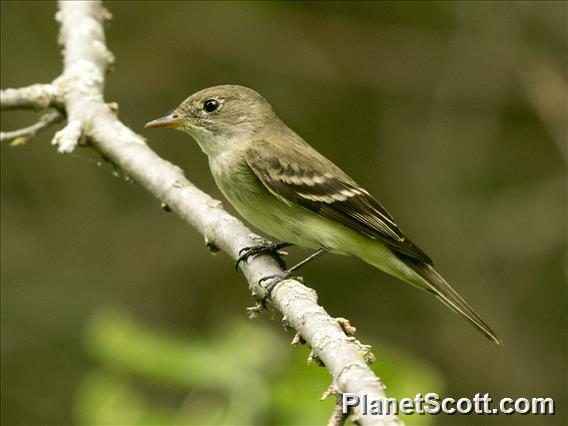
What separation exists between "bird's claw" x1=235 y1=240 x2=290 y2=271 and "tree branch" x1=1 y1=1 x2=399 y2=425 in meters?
0.03

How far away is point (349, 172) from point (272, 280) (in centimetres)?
501

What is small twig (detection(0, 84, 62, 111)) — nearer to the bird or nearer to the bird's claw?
the bird

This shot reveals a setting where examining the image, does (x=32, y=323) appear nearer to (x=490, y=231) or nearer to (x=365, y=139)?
(x=365, y=139)

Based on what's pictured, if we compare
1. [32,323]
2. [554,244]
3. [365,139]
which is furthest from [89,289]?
[554,244]

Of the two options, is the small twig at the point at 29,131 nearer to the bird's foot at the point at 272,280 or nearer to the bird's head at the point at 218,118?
the bird's head at the point at 218,118

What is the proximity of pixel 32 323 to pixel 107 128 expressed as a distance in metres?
4.20

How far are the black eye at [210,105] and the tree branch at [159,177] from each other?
0.60 metres

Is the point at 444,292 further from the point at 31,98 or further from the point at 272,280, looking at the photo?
the point at 31,98

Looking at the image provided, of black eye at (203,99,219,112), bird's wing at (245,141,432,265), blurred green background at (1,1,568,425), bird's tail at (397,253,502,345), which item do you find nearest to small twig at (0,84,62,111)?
black eye at (203,99,219,112)

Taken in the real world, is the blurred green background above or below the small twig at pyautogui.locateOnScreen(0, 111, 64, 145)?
above

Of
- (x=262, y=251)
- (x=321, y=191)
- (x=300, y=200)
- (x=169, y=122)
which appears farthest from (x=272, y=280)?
(x=169, y=122)

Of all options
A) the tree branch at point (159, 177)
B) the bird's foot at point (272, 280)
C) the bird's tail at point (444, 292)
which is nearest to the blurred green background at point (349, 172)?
the tree branch at point (159, 177)

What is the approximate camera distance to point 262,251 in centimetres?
389

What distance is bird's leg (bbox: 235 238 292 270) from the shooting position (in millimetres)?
3703
